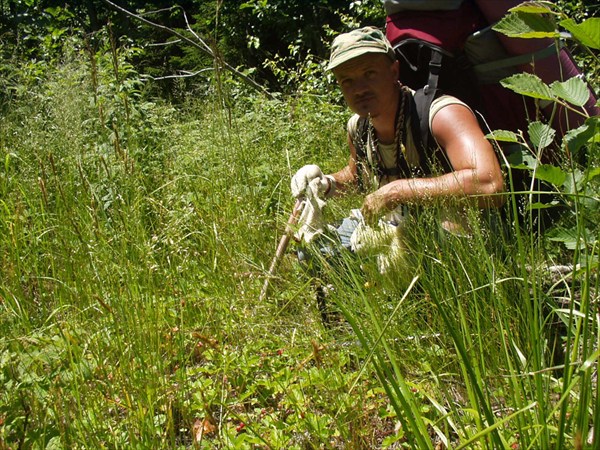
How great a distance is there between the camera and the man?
2088mm

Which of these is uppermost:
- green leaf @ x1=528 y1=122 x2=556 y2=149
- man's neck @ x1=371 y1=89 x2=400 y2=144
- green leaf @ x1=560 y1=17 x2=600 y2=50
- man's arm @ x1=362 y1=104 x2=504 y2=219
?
green leaf @ x1=560 y1=17 x2=600 y2=50

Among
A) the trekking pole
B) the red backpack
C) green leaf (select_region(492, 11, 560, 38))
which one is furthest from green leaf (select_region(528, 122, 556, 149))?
the trekking pole

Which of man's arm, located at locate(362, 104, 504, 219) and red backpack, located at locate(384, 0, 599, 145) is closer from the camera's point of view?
man's arm, located at locate(362, 104, 504, 219)

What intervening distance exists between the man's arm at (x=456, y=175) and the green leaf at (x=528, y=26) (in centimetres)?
85

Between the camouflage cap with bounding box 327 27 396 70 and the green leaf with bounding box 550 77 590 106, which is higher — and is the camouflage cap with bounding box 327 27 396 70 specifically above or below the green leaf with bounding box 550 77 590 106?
above

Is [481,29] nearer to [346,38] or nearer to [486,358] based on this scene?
[346,38]

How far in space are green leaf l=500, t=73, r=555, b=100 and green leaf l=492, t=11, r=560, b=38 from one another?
11cm

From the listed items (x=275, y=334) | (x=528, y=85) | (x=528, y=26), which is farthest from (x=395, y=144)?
(x=528, y=26)

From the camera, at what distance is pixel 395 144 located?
2529mm

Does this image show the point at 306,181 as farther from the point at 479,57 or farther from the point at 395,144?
the point at 479,57

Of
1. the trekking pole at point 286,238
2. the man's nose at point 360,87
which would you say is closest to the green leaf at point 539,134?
the trekking pole at point 286,238

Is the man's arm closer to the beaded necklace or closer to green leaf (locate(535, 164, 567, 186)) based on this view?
the beaded necklace

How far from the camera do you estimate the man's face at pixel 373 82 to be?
2.48 meters

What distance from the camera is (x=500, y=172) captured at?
83.1 inches
